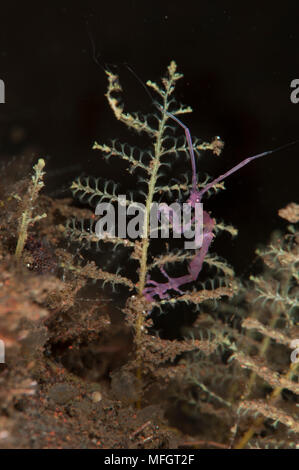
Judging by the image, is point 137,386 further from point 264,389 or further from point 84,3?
point 84,3

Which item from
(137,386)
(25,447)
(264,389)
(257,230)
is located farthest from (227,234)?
(25,447)

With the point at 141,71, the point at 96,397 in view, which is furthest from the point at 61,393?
the point at 141,71

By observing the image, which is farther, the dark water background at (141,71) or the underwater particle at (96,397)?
the dark water background at (141,71)

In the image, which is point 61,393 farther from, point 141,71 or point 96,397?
point 141,71

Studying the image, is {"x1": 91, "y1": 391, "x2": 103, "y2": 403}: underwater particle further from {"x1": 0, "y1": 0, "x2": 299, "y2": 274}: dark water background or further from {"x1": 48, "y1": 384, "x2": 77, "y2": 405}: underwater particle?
{"x1": 0, "y1": 0, "x2": 299, "y2": 274}: dark water background

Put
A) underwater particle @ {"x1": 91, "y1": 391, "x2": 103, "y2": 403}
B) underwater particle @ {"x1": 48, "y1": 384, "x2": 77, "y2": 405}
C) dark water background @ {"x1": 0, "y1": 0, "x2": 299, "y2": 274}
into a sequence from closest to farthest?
underwater particle @ {"x1": 48, "y1": 384, "x2": 77, "y2": 405} → underwater particle @ {"x1": 91, "y1": 391, "x2": 103, "y2": 403} → dark water background @ {"x1": 0, "y1": 0, "x2": 299, "y2": 274}

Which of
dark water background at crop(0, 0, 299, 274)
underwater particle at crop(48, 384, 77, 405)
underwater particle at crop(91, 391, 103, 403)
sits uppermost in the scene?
dark water background at crop(0, 0, 299, 274)

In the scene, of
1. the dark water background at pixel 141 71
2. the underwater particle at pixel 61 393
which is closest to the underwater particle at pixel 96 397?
the underwater particle at pixel 61 393

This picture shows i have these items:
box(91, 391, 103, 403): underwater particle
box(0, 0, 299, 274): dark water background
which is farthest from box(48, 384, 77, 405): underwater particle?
box(0, 0, 299, 274): dark water background

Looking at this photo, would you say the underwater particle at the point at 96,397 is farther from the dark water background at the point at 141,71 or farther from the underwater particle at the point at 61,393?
the dark water background at the point at 141,71

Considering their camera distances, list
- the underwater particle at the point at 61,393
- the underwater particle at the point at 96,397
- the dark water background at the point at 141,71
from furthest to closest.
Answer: the dark water background at the point at 141,71 → the underwater particle at the point at 96,397 → the underwater particle at the point at 61,393
